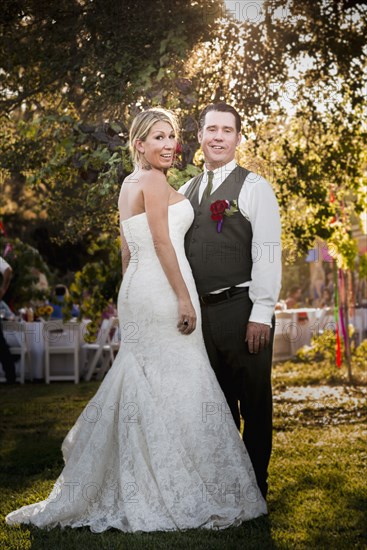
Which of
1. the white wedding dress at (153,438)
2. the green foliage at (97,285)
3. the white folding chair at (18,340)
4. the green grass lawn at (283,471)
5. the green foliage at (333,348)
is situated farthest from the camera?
the white folding chair at (18,340)

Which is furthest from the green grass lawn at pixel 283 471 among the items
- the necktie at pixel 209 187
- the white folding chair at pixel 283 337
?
the white folding chair at pixel 283 337

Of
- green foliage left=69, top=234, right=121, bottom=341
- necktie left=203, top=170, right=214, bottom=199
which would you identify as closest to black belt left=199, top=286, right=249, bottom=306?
necktie left=203, top=170, right=214, bottom=199

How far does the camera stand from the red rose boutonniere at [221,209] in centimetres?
440

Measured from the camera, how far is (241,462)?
14.1 ft

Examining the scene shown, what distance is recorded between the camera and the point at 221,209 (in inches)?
173

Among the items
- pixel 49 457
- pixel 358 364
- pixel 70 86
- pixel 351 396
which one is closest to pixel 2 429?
pixel 49 457

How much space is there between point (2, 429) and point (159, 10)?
14.0 ft

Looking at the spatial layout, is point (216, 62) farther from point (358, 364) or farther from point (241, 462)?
point (358, 364)

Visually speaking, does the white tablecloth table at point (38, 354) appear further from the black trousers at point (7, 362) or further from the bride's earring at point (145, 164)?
the bride's earring at point (145, 164)

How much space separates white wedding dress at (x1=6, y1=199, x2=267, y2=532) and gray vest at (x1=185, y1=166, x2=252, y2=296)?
9 cm

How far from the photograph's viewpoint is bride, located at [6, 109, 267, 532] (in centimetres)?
415

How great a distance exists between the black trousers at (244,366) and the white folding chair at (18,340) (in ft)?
27.8

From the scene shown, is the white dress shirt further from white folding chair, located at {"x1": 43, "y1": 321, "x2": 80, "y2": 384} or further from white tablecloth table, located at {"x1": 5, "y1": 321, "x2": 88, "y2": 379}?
white tablecloth table, located at {"x1": 5, "y1": 321, "x2": 88, "y2": 379}

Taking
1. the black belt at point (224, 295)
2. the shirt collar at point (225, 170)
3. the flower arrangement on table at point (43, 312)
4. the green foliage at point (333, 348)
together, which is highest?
the shirt collar at point (225, 170)
